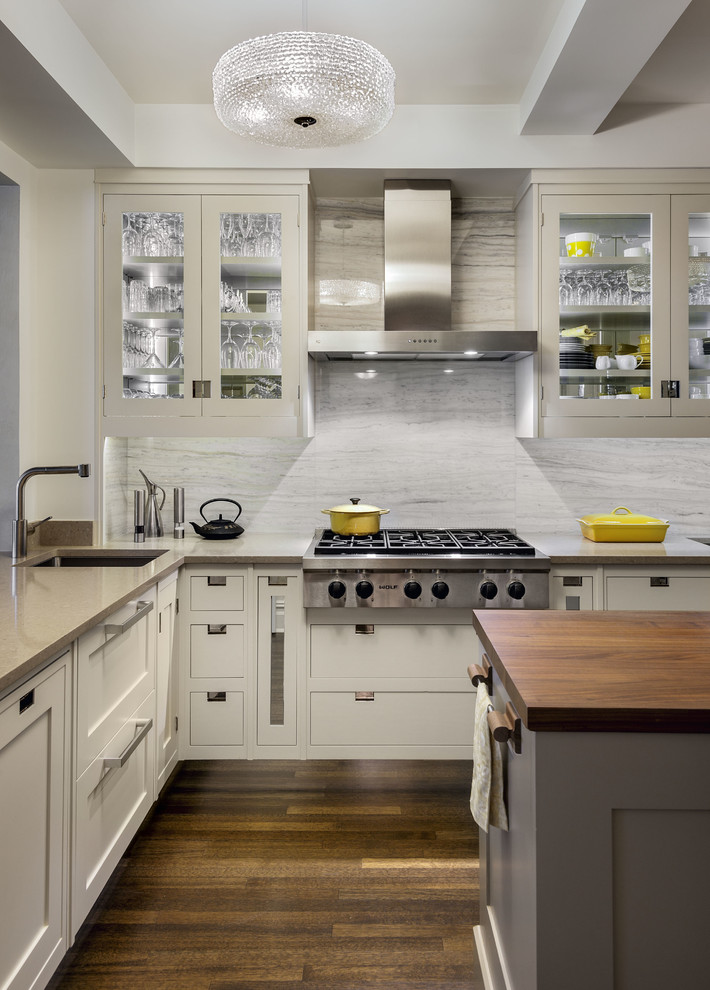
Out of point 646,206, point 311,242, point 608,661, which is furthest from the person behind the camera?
point 311,242

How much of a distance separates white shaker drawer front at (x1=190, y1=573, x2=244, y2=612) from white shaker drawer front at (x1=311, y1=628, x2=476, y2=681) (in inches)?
13.6

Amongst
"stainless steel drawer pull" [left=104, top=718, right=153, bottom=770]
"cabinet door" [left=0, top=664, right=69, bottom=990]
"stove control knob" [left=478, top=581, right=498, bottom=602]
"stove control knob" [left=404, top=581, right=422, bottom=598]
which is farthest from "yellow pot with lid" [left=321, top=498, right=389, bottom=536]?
"cabinet door" [left=0, top=664, right=69, bottom=990]

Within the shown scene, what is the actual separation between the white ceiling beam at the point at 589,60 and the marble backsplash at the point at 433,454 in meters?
0.62

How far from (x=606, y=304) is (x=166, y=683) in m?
2.51

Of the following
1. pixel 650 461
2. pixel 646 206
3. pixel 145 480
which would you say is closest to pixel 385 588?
pixel 145 480

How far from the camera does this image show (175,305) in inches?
126

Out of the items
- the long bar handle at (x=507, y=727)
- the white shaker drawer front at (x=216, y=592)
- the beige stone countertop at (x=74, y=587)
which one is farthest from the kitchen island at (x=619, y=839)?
the white shaker drawer front at (x=216, y=592)

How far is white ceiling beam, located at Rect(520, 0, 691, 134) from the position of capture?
7.23ft

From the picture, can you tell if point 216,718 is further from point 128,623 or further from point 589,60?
point 589,60

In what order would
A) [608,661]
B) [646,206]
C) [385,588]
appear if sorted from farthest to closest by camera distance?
1. [646,206]
2. [385,588]
3. [608,661]

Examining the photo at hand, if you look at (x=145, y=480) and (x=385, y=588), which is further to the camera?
(x=145, y=480)

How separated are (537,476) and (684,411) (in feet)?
2.44

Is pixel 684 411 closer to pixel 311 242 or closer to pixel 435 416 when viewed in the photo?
pixel 435 416

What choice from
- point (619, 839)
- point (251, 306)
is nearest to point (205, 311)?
point (251, 306)
